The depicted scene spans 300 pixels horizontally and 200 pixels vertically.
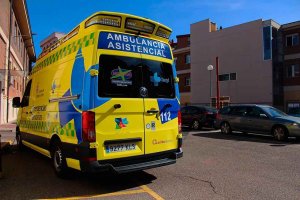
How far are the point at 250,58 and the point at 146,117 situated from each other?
31665 mm

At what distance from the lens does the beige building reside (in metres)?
33.5

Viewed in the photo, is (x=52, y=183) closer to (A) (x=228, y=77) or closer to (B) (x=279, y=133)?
(B) (x=279, y=133)

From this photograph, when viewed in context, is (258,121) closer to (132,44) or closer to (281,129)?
(281,129)

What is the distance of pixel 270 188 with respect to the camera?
574 centimetres

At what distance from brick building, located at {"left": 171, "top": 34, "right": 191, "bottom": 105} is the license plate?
127ft

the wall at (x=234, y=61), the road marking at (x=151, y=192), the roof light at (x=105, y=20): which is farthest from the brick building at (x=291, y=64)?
the roof light at (x=105, y=20)

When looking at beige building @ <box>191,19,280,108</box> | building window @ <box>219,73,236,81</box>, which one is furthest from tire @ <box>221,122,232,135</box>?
building window @ <box>219,73,236,81</box>

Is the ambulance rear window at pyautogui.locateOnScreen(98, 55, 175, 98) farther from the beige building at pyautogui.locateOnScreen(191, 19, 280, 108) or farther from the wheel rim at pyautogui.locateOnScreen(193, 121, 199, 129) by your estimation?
the beige building at pyautogui.locateOnScreen(191, 19, 280, 108)

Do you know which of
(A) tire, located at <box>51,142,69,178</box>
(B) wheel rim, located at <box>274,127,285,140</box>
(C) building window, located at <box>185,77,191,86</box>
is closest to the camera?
(A) tire, located at <box>51,142,69,178</box>

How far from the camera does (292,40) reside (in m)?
33.0

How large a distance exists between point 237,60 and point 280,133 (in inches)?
977

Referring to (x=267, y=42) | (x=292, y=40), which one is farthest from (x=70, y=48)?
(x=292, y=40)

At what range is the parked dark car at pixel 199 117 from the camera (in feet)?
59.8

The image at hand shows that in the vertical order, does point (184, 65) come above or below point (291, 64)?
above
